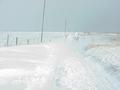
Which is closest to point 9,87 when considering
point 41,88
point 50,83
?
point 41,88

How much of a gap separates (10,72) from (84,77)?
4.80 feet

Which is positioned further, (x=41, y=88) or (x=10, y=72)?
(x=10, y=72)

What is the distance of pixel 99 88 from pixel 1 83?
158 cm

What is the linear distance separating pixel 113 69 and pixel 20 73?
2380mm

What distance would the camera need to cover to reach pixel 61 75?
12.2ft

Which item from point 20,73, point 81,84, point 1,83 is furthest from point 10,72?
point 81,84

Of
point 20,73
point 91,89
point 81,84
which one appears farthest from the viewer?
point 20,73

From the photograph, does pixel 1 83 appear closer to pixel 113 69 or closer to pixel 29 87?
pixel 29 87

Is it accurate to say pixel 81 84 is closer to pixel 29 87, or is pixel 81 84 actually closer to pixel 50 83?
pixel 50 83

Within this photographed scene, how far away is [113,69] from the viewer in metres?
4.58

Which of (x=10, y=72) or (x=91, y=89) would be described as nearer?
(x=91, y=89)

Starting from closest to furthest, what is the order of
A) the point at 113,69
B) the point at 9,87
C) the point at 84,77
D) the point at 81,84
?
the point at 9,87 < the point at 81,84 < the point at 84,77 < the point at 113,69

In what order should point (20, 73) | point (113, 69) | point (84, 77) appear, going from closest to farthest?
point (20, 73) < point (84, 77) < point (113, 69)

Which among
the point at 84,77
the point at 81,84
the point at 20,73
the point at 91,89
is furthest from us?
the point at 84,77
